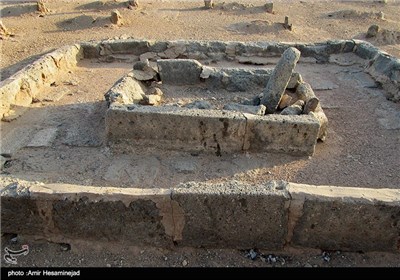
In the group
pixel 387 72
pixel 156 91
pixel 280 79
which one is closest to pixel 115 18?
pixel 156 91

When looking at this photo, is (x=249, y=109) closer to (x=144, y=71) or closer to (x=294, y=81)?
(x=294, y=81)

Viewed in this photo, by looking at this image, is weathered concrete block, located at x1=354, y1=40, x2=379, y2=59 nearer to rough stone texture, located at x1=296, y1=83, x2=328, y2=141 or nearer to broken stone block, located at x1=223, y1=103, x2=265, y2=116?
rough stone texture, located at x1=296, y1=83, x2=328, y2=141

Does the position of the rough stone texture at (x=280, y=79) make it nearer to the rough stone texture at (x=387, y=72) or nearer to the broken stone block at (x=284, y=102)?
the broken stone block at (x=284, y=102)

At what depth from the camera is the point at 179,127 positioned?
550 cm

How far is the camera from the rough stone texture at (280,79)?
239 inches

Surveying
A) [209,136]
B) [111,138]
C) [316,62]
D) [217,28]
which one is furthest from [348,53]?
[111,138]

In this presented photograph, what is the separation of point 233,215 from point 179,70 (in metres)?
4.63

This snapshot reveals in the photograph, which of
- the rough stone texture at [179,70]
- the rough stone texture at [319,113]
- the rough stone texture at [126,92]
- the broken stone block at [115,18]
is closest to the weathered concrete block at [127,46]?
the rough stone texture at [179,70]

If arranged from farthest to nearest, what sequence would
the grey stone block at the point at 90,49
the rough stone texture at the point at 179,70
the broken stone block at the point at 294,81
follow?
the grey stone block at the point at 90,49 → the rough stone texture at the point at 179,70 → the broken stone block at the point at 294,81

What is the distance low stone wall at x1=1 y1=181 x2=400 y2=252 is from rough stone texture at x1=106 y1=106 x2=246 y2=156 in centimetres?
→ 179

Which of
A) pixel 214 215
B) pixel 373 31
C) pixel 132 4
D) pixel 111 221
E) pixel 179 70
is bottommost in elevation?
pixel 111 221

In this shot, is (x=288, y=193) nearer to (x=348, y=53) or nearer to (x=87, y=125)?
(x=87, y=125)

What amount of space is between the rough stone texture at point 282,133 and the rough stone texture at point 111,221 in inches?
91.9
